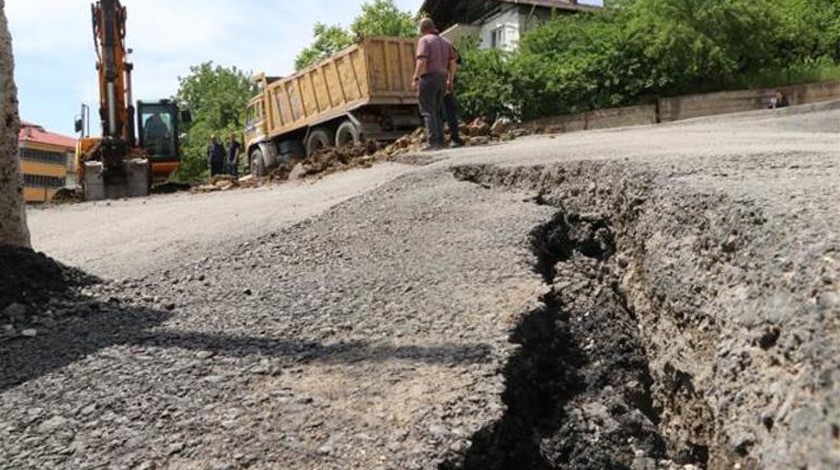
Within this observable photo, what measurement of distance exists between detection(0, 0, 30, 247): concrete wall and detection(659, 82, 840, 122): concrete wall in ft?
49.6

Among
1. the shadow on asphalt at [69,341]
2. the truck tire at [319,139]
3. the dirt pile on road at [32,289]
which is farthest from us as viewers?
the truck tire at [319,139]

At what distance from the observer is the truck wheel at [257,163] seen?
18531mm

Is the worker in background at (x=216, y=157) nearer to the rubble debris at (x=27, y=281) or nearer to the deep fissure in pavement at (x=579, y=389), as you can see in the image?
the rubble debris at (x=27, y=281)

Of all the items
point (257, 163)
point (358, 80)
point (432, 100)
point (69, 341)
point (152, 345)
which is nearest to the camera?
point (152, 345)

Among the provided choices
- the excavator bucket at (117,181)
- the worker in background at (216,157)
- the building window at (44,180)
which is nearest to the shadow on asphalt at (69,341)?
the excavator bucket at (117,181)

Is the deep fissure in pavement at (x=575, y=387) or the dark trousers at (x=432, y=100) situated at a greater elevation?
the dark trousers at (x=432, y=100)

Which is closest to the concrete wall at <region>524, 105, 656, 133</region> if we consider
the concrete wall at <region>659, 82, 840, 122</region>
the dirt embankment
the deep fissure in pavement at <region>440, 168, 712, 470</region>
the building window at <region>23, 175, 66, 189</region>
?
the concrete wall at <region>659, 82, 840, 122</region>

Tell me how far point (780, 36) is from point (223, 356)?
19.4m

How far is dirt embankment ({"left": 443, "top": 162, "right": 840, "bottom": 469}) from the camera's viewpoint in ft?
6.54

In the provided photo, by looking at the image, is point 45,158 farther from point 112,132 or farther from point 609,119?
point 609,119

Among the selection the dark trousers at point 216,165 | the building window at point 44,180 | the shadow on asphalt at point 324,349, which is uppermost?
the building window at point 44,180

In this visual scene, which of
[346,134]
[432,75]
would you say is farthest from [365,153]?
[346,134]

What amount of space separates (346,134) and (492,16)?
1805cm

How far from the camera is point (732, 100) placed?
17547 millimetres
